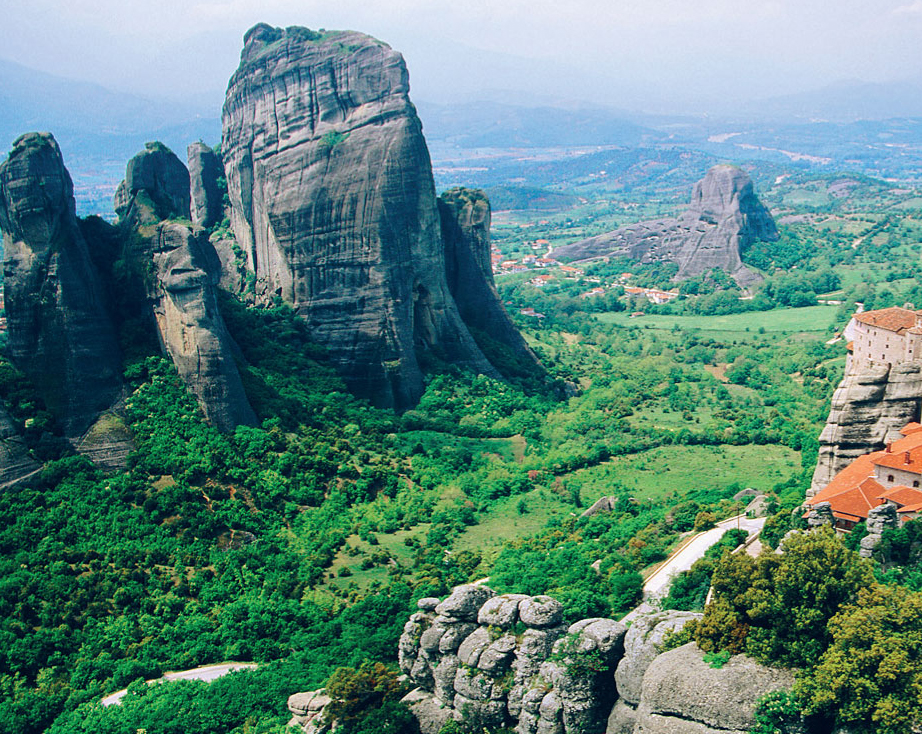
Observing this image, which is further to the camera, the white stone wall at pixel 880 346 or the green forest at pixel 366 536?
the white stone wall at pixel 880 346

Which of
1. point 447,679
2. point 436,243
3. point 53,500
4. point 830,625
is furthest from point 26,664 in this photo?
point 436,243

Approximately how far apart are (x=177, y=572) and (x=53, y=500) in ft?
18.7

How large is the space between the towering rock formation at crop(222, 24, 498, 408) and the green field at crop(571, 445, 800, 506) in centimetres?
1289

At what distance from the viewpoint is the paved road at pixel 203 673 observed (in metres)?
32.1

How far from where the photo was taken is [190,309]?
145ft

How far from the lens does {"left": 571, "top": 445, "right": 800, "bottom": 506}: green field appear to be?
4656 cm

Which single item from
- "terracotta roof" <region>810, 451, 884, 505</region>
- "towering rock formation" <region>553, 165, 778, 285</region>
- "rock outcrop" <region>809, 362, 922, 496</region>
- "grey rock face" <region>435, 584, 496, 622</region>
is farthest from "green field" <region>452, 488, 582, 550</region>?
"towering rock formation" <region>553, 165, 778, 285</region>

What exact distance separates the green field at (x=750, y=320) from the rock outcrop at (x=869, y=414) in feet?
172

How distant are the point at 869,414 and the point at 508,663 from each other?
52.2 ft

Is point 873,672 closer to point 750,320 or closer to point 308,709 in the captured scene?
point 308,709

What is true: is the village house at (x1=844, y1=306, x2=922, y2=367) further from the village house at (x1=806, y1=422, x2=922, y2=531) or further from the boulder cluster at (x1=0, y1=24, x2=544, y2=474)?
the boulder cluster at (x1=0, y1=24, x2=544, y2=474)

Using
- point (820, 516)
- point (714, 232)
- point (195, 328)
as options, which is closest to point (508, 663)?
point (820, 516)

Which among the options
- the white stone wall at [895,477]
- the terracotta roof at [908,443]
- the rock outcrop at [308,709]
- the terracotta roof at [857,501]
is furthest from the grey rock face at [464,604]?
the terracotta roof at [908,443]

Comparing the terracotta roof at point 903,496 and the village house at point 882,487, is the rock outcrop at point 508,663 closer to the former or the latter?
the village house at point 882,487
